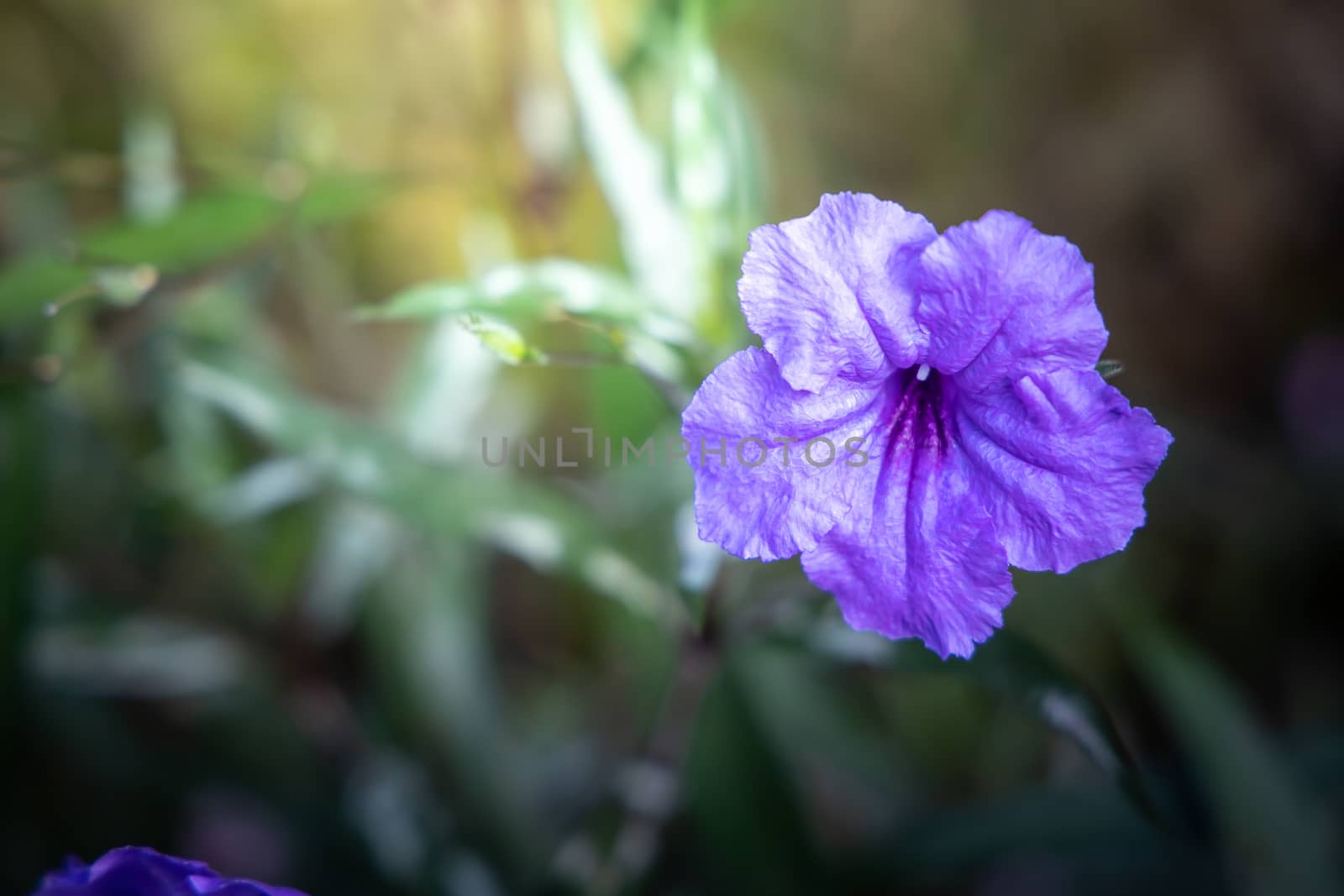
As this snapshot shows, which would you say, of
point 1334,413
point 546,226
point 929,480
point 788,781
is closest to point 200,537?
point 546,226

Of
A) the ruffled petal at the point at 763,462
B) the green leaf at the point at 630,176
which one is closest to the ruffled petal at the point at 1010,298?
the ruffled petal at the point at 763,462

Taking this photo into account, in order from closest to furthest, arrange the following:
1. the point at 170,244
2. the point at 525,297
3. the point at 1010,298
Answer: the point at 1010,298 → the point at 525,297 → the point at 170,244

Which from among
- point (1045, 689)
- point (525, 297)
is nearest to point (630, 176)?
point (525, 297)

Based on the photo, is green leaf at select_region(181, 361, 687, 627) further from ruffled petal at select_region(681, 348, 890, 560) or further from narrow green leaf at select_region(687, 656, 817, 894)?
ruffled petal at select_region(681, 348, 890, 560)

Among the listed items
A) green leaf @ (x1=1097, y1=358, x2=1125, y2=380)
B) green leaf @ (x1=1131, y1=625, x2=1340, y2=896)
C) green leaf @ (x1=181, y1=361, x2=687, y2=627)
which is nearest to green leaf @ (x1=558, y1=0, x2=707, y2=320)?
green leaf @ (x1=181, y1=361, x2=687, y2=627)

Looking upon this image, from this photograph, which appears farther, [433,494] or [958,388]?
[433,494]

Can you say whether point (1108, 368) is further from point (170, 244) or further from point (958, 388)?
point (170, 244)

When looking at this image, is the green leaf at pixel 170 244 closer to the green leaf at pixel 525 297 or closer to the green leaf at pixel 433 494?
the green leaf at pixel 433 494
